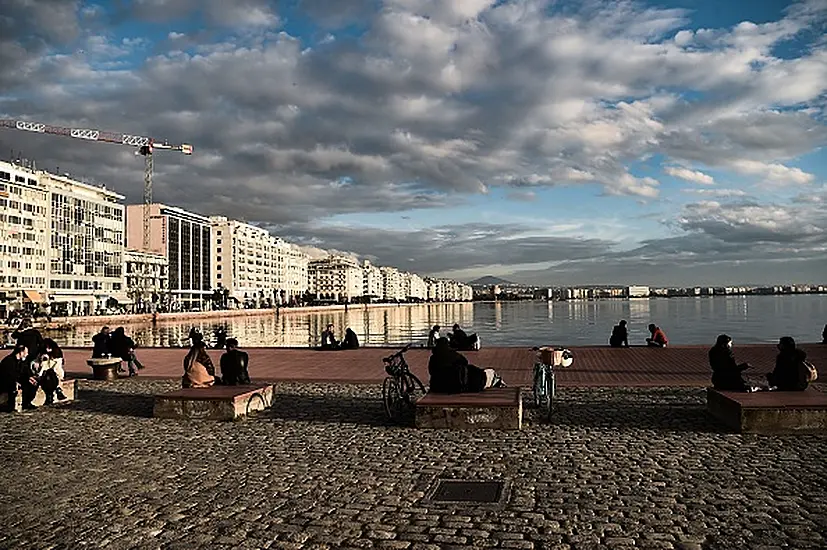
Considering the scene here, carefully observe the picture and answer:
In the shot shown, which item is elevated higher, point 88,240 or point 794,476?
point 88,240

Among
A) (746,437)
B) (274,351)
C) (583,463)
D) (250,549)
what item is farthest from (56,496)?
(274,351)

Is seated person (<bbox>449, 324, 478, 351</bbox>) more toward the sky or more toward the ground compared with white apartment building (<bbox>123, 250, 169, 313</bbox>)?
more toward the ground

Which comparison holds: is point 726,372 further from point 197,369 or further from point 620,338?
point 620,338

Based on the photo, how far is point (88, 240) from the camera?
102m

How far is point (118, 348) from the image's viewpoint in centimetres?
1816

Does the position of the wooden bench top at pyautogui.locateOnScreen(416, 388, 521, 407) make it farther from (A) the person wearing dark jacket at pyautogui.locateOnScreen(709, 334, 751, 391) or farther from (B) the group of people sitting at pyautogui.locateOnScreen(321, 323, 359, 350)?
(B) the group of people sitting at pyautogui.locateOnScreen(321, 323, 359, 350)

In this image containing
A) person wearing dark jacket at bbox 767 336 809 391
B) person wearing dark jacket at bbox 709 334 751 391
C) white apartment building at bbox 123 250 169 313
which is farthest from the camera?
white apartment building at bbox 123 250 169 313

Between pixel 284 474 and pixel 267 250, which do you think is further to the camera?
pixel 267 250

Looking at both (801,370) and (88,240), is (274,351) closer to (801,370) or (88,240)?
(801,370)

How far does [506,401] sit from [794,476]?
364cm

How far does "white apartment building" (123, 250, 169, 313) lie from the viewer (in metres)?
120

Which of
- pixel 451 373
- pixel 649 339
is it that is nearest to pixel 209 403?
pixel 451 373

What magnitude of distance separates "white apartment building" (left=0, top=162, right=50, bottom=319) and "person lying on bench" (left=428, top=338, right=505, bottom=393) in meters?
89.6

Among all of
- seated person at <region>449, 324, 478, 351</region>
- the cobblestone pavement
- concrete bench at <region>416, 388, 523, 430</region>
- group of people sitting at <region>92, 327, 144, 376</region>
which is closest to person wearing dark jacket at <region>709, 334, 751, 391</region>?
the cobblestone pavement
